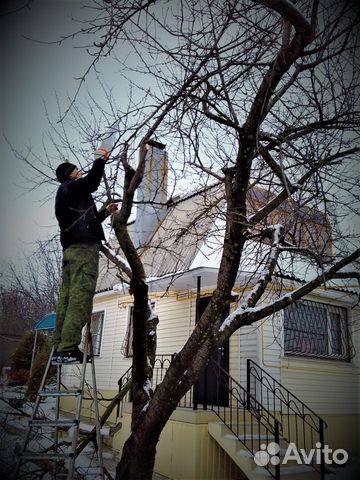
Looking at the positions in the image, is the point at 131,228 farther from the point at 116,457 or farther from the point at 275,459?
the point at 275,459

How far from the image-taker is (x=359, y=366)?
1059 centimetres

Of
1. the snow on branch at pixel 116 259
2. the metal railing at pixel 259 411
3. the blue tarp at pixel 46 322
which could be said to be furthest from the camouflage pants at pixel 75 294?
the blue tarp at pixel 46 322


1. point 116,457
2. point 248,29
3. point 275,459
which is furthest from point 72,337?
point 116,457

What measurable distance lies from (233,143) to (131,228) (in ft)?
23.4

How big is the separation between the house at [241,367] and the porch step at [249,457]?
0.02 metres

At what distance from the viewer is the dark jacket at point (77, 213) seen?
4.12m

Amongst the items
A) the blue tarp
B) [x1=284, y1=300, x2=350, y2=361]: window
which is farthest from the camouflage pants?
[x1=284, y1=300, x2=350, y2=361]: window

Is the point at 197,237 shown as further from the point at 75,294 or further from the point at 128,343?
the point at 128,343

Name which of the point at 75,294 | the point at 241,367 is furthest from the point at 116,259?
the point at 241,367

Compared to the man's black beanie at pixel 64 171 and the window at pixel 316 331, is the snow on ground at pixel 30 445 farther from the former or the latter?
the window at pixel 316 331

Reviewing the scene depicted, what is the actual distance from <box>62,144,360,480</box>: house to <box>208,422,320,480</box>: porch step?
0.7 inches

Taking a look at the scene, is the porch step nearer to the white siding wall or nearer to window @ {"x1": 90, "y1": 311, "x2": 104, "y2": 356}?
the white siding wall

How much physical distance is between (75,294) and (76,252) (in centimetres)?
46

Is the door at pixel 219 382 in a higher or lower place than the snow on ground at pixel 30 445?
higher
